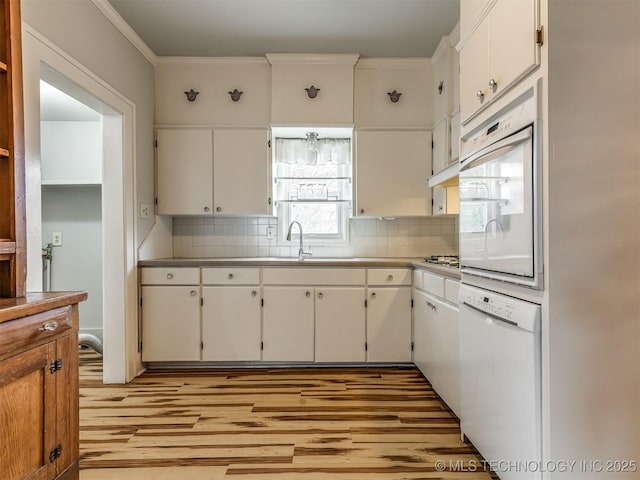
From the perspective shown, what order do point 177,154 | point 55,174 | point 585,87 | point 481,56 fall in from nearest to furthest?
point 585,87 < point 481,56 < point 177,154 < point 55,174

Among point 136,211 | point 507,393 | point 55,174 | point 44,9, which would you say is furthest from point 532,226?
point 55,174

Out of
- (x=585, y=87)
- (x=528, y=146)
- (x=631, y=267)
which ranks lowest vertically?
(x=631, y=267)

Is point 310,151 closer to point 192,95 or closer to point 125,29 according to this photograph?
point 192,95

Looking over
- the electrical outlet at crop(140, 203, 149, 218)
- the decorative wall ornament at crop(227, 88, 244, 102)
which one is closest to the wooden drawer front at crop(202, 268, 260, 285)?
the electrical outlet at crop(140, 203, 149, 218)

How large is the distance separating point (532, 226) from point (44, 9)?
2.33 metres

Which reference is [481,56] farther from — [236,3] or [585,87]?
[236,3]

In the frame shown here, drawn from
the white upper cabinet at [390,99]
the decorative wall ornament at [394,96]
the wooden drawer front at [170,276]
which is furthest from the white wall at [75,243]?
the decorative wall ornament at [394,96]

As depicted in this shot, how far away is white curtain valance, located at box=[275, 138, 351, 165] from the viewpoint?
12.0ft

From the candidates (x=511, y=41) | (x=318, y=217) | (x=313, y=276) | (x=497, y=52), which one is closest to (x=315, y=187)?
(x=318, y=217)

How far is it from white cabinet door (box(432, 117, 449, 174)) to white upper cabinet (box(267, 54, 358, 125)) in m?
0.68

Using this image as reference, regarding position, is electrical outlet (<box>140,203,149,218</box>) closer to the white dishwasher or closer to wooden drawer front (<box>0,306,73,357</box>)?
wooden drawer front (<box>0,306,73,357</box>)

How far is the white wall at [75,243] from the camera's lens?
410cm

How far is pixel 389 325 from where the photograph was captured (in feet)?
10.2

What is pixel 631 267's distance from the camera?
1.25 m
